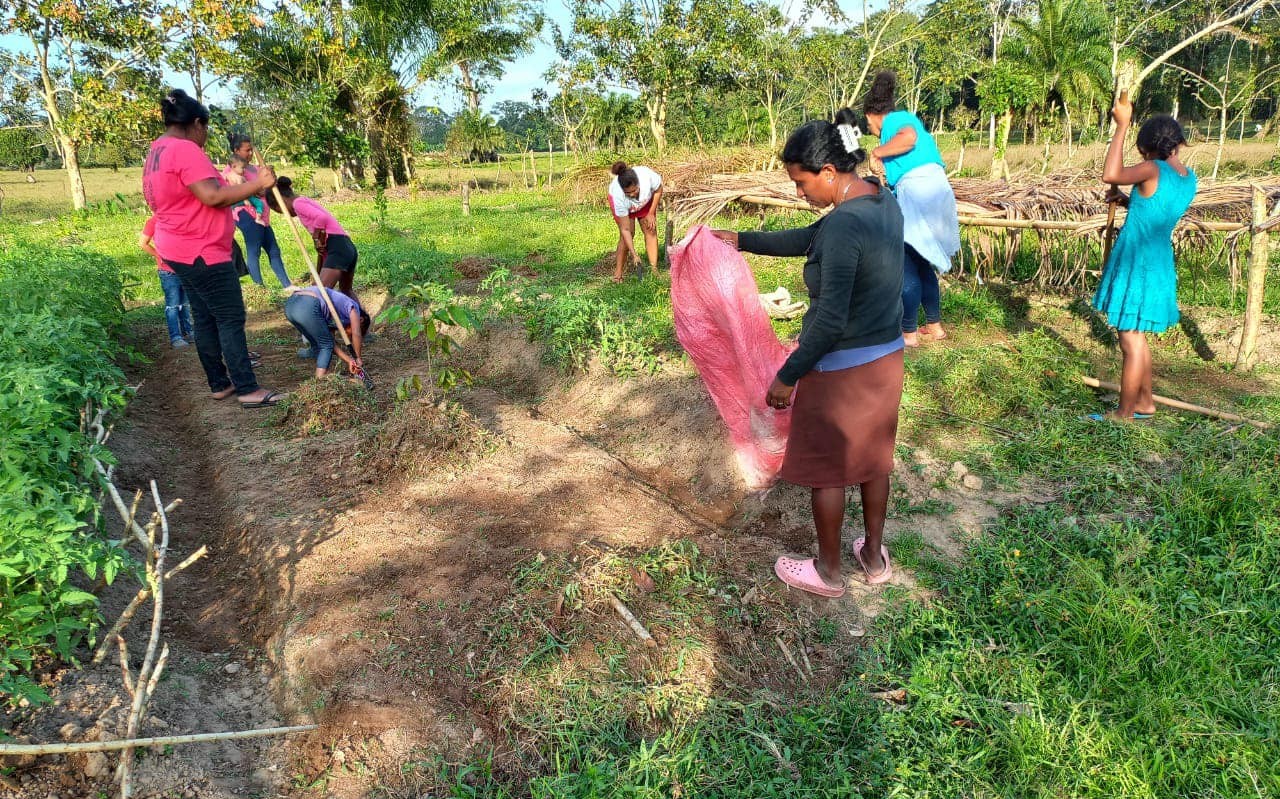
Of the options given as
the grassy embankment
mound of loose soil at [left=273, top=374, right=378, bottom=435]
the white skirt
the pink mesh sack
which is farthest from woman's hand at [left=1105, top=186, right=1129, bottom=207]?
mound of loose soil at [left=273, top=374, right=378, bottom=435]

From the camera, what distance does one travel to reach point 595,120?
21.8 metres

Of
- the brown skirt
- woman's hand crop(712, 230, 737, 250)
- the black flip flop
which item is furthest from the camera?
the black flip flop

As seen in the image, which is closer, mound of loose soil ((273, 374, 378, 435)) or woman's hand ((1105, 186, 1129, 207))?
woman's hand ((1105, 186, 1129, 207))

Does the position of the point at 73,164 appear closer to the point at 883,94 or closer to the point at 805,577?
the point at 883,94

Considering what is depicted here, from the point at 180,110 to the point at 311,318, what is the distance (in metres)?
1.39

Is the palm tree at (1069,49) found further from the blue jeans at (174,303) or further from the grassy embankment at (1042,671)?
the blue jeans at (174,303)

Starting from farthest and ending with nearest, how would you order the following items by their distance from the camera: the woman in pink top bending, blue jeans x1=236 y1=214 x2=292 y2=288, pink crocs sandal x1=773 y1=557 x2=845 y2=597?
blue jeans x1=236 y1=214 x2=292 y2=288
the woman in pink top bending
pink crocs sandal x1=773 y1=557 x2=845 y2=597

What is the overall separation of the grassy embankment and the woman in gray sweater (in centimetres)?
53

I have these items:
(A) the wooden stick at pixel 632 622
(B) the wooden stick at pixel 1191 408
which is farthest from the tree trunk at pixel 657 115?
(A) the wooden stick at pixel 632 622

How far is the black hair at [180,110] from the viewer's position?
411 cm

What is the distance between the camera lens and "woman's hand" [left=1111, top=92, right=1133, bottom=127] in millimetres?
3449

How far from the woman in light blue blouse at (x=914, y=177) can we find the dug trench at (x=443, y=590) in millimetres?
1738

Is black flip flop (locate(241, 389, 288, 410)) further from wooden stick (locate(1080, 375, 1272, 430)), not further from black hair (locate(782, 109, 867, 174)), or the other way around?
wooden stick (locate(1080, 375, 1272, 430))

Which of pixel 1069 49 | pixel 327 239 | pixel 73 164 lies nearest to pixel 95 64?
pixel 73 164
